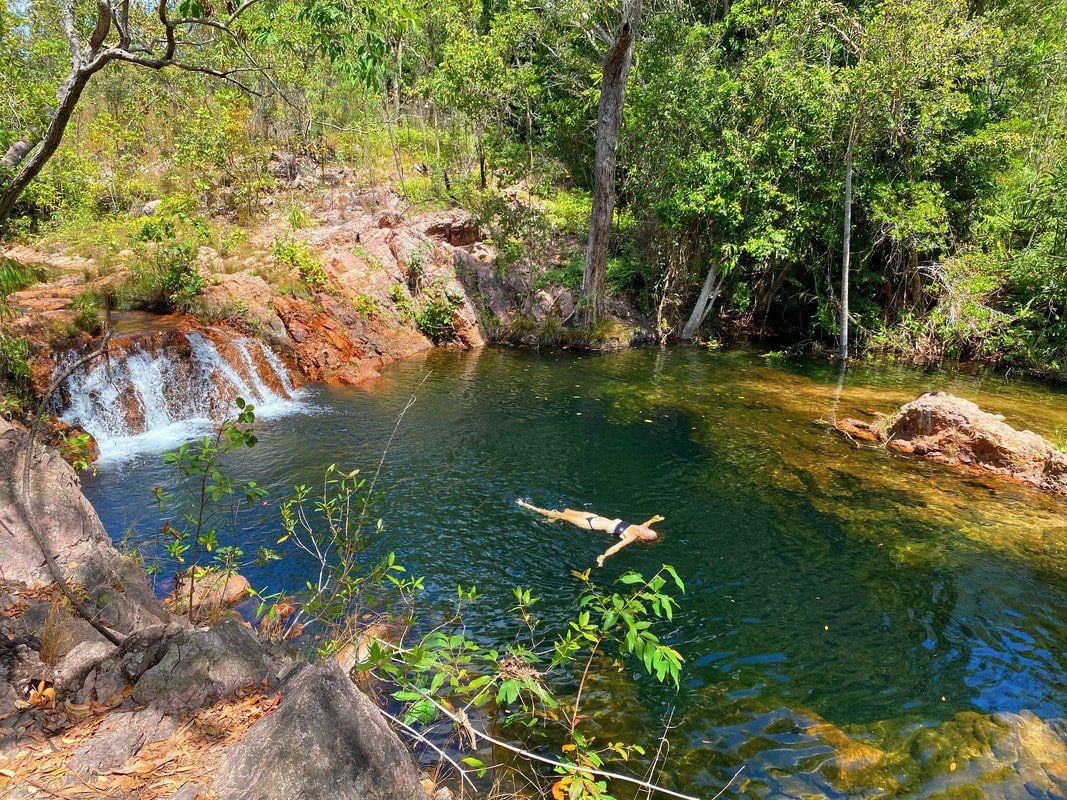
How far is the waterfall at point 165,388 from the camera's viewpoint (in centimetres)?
923

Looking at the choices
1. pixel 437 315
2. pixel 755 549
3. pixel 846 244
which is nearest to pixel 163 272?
pixel 437 315

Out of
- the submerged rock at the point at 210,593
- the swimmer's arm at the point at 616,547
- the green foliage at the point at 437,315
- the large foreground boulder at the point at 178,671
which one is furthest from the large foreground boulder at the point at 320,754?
the green foliage at the point at 437,315

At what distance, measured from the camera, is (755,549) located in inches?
264

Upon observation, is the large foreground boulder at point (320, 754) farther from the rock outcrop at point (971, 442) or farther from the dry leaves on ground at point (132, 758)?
the rock outcrop at point (971, 442)

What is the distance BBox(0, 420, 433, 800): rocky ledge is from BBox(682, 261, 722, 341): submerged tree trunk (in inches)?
678

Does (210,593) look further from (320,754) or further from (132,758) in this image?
(320,754)

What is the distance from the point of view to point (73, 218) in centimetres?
1393

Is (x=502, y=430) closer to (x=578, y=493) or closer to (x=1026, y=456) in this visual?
(x=578, y=493)

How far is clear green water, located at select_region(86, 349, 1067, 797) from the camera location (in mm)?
4230

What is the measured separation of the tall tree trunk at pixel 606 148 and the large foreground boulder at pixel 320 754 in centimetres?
1590

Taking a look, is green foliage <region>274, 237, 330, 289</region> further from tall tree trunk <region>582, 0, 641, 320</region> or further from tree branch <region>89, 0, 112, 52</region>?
tree branch <region>89, 0, 112, 52</region>

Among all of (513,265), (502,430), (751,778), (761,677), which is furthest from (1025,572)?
(513,265)

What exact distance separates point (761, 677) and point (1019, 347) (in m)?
15.9

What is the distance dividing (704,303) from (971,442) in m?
10.5
